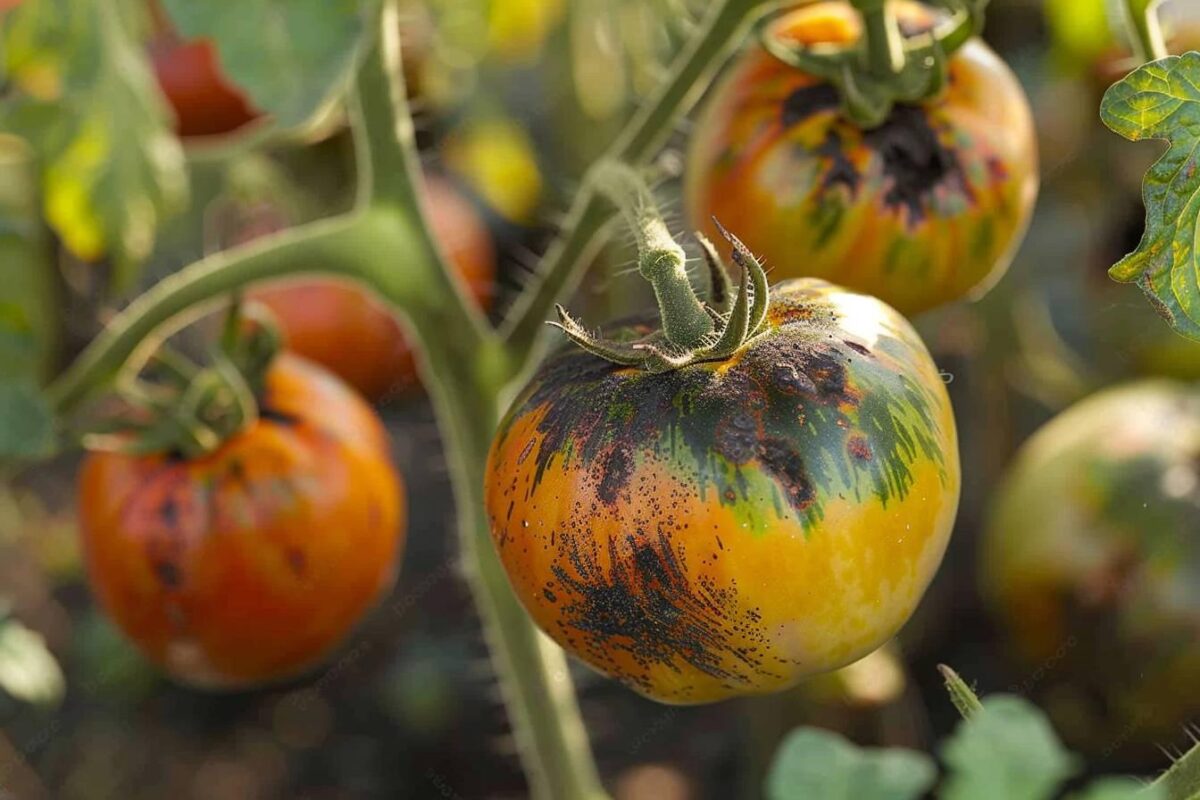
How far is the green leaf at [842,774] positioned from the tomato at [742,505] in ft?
0.62

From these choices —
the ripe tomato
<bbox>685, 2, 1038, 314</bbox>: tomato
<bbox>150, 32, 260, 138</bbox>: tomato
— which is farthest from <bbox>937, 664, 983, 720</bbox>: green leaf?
<bbox>150, 32, 260, 138</bbox>: tomato

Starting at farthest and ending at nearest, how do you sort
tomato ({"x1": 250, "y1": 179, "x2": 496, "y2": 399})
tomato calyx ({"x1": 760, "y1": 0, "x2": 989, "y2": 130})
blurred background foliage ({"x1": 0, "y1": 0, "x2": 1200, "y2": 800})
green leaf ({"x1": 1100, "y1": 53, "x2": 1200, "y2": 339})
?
→ 1. tomato ({"x1": 250, "y1": 179, "x2": 496, "y2": 399})
2. blurred background foliage ({"x1": 0, "y1": 0, "x2": 1200, "y2": 800})
3. tomato calyx ({"x1": 760, "y1": 0, "x2": 989, "y2": 130})
4. green leaf ({"x1": 1100, "y1": 53, "x2": 1200, "y2": 339})

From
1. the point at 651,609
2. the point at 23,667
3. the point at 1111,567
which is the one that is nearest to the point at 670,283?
the point at 651,609

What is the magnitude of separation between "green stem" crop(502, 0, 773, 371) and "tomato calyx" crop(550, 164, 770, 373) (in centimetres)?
16

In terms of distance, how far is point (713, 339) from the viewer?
2.34 feet

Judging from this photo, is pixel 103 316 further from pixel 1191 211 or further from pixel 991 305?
pixel 1191 211

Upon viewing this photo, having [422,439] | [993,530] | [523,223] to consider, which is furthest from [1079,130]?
[422,439]

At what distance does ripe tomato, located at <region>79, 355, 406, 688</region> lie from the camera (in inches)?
44.3

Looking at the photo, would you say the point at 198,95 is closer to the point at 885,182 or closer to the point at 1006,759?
the point at 885,182

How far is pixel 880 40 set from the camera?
2.74 ft

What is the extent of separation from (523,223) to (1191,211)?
168cm

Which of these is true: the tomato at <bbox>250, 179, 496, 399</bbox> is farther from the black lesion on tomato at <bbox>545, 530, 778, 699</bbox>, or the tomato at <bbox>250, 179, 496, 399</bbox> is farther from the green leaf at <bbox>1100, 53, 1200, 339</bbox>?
the green leaf at <bbox>1100, 53, 1200, 339</bbox>

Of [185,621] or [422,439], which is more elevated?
[185,621]

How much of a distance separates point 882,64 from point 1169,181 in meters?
0.26
